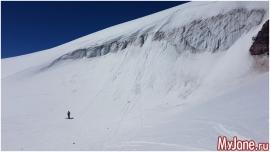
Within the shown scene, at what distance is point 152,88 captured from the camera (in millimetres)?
23594

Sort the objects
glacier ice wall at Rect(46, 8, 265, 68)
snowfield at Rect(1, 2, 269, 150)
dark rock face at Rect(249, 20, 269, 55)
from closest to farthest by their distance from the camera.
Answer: snowfield at Rect(1, 2, 269, 150) → dark rock face at Rect(249, 20, 269, 55) → glacier ice wall at Rect(46, 8, 265, 68)

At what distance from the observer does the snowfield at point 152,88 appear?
14.9m

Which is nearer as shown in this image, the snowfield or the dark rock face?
the snowfield

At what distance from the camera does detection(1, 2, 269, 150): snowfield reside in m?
14.9

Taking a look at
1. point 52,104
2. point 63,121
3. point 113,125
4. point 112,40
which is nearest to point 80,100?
point 52,104

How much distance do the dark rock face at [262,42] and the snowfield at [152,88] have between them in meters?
0.52

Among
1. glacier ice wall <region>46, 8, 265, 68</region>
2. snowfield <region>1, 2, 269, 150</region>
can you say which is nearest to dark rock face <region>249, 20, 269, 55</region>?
snowfield <region>1, 2, 269, 150</region>

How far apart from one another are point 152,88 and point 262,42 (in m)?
7.09

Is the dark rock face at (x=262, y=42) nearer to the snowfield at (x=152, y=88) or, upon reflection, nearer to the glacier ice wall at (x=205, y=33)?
the snowfield at (x=152, y=88)

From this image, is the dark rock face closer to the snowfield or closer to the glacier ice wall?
the snowfield

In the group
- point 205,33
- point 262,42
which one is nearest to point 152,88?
point 205,33

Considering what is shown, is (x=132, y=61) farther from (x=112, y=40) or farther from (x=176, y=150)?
(x=176, y=150)

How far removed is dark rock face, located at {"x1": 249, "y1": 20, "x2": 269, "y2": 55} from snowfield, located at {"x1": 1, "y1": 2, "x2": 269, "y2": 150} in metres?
0.52

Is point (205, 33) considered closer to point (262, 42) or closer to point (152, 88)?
point (262, 42)
